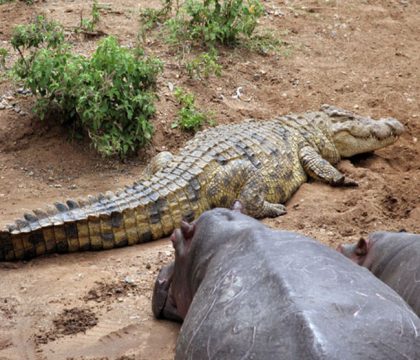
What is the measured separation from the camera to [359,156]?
874cm

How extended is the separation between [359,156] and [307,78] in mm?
1387

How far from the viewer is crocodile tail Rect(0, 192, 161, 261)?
19.3 feet

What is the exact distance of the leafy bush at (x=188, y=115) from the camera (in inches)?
325

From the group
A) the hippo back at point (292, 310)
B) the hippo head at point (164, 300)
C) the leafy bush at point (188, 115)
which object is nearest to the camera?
the hippo back at point (292, 310)

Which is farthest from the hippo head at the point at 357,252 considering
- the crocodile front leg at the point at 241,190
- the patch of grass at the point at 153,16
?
the patch of grass at the point at 153,16

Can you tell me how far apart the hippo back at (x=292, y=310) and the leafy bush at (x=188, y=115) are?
14.5 ft

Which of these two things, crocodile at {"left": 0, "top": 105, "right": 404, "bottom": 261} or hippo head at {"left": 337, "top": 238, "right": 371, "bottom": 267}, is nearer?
hippo head at {"left": 337, "top": 238, "right": 371, "bottom": 267}

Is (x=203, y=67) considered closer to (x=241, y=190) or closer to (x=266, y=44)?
(x=266, y=44)

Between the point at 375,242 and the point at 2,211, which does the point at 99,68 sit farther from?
the point at 375,242

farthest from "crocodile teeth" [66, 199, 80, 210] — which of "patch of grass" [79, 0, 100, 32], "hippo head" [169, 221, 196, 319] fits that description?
"patch of grass" [79, 0, 100, 32]

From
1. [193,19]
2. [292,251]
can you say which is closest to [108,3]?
[193,19]

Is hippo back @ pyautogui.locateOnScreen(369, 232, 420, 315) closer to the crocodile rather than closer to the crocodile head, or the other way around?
the crocodile

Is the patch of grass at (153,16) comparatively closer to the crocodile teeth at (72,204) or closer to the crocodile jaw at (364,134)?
the crocodile jaw at (364,134)

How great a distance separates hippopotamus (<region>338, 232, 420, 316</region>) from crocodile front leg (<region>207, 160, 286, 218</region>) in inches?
79.4
